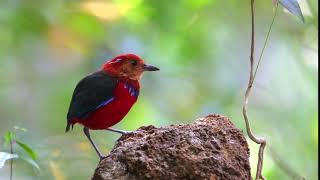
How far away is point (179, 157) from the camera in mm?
1793

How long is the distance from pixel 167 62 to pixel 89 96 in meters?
1.66

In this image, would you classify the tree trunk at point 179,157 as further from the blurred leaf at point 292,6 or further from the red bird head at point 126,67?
the red bird head at point 126,67

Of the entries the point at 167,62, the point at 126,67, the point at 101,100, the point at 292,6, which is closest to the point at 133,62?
the point at 126,67

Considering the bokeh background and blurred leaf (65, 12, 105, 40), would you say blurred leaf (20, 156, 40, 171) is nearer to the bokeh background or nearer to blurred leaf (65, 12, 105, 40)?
the bokeh background

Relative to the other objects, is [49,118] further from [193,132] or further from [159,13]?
[193,132]

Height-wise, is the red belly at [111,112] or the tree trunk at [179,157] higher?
the tree trunk at [179,157]

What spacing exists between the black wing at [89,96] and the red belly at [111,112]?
0.02 meters

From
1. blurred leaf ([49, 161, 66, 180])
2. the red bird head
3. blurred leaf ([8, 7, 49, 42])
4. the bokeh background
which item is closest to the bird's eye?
the red bird head

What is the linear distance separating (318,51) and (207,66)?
0.67 m

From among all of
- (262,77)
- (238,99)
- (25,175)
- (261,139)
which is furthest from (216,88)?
(261,139)

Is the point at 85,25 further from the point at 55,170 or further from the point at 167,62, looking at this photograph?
the point at 55,170

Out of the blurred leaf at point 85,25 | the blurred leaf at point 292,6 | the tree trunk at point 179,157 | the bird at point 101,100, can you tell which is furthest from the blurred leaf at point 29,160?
the blurred leaf at point 85,25

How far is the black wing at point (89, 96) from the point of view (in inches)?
96.4

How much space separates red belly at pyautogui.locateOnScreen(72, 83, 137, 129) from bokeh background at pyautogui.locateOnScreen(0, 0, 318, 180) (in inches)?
46.4
